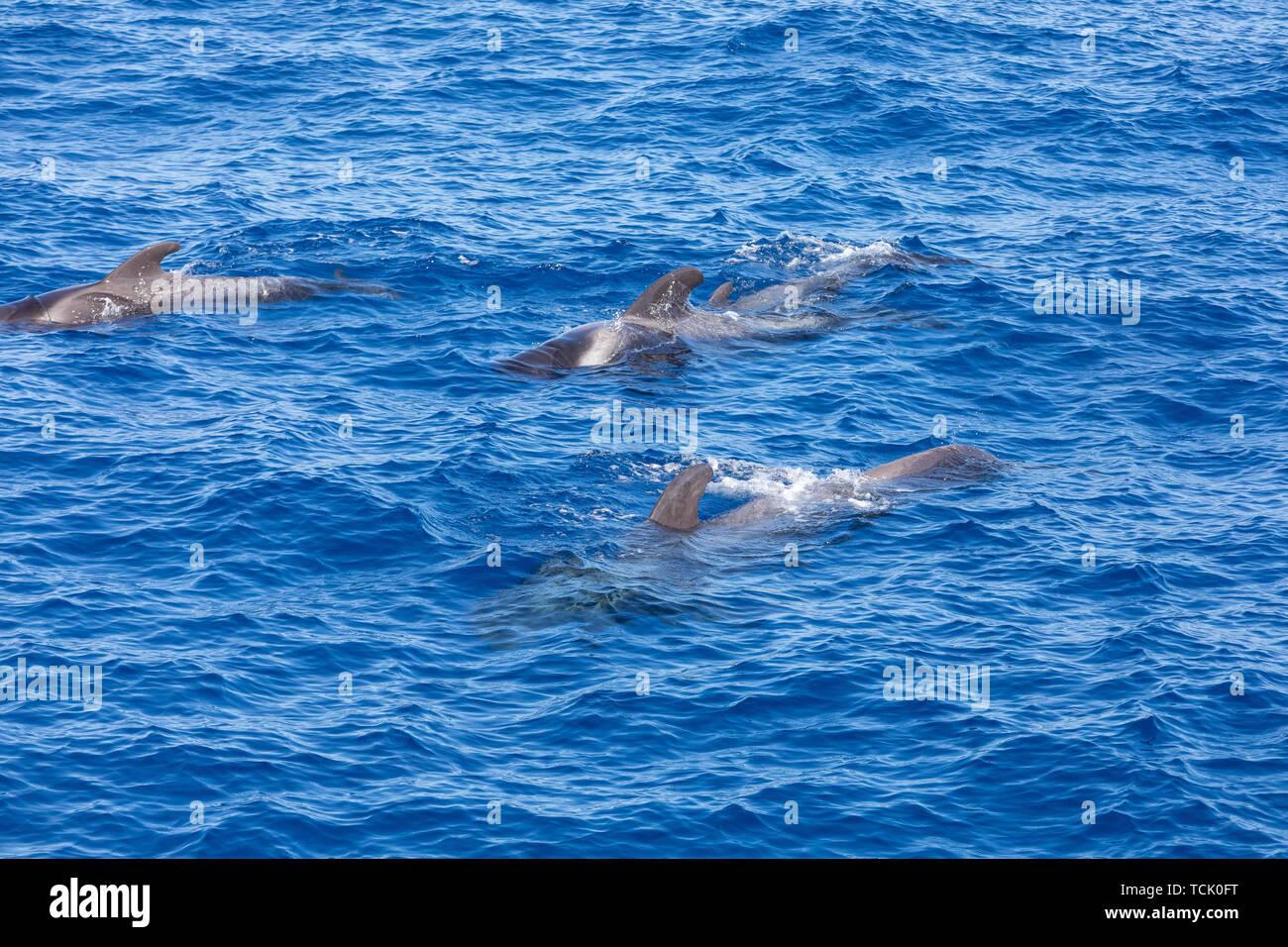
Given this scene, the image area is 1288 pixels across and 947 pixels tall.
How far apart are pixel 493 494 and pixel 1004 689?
9373mm

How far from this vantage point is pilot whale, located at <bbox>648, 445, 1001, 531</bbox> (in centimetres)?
2273

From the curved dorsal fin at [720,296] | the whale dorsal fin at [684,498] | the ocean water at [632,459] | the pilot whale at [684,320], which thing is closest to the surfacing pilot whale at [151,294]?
the ocean water at [632,459]

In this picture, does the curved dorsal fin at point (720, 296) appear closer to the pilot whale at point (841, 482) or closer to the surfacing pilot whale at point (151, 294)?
the surfacing pilot whale at point (151, 294)

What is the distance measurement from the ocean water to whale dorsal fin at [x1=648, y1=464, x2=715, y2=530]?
0.36 meters

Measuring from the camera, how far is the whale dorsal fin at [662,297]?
1185 inches

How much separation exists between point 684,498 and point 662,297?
28.9 feet

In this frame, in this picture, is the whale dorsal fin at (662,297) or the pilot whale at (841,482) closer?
the pilot whale at (841,482)

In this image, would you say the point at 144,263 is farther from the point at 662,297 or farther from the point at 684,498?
the point at 684,498

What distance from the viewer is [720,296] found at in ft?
105

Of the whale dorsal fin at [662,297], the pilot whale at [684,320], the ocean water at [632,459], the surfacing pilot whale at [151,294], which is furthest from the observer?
the whale dorsal fin at [662,297]

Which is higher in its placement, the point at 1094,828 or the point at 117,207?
the point at 117,207

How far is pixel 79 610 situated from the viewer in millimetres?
20000

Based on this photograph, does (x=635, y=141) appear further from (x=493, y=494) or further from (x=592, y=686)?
(x=592, y=686)
